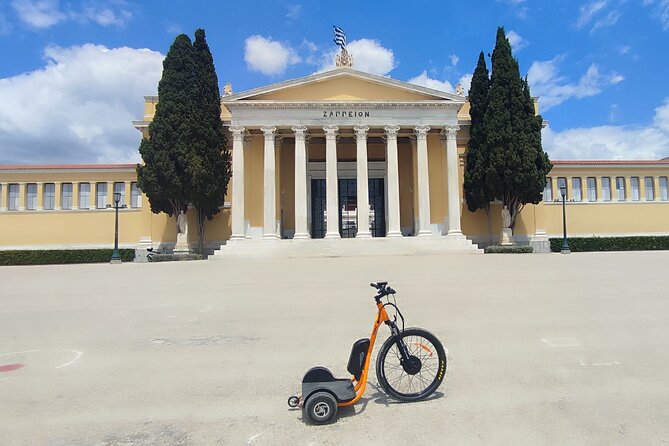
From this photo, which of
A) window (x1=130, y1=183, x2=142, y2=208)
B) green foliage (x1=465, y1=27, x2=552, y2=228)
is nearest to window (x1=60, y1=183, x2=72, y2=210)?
window (x1=130, y1=183, x2=142, y2=208)

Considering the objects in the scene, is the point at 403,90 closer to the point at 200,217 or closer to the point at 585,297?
the point at 200,217

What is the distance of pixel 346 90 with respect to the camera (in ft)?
87.2

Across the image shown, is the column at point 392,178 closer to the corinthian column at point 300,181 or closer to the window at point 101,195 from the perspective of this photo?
the corinthian column at point 300,181

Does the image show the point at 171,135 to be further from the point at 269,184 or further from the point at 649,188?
the point at 649,188

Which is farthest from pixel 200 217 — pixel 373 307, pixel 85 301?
pixel 373 307

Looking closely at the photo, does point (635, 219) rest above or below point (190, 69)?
below

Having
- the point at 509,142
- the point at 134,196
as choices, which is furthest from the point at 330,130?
the point at 134,196

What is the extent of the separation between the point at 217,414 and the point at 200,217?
78.4 feet

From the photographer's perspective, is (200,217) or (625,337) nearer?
(625,337)

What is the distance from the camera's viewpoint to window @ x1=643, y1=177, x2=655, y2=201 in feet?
102

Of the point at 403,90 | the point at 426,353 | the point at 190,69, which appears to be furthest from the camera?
the point at 403,90

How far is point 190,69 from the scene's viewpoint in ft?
81.0

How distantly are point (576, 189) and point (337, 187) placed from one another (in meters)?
17.7

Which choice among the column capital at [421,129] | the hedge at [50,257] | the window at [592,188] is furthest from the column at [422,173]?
the hedge at [50,257]
